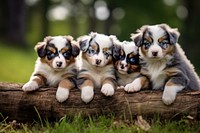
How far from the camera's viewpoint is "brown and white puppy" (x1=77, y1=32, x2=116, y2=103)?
21.1ft

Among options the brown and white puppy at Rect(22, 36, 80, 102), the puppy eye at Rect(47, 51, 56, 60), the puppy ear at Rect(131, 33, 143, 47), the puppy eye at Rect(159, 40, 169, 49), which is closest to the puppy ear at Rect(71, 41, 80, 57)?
the brown and white puppy at Rect(22, 36, 80, 102)

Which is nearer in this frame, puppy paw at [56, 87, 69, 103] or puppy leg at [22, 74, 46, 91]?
puppy paw at [56, 87, 69, 103]

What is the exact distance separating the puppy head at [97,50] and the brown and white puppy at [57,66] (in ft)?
0.51

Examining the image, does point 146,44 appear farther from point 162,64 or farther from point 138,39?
point 162,64

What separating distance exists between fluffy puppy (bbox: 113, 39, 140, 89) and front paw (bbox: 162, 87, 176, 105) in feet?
2.37

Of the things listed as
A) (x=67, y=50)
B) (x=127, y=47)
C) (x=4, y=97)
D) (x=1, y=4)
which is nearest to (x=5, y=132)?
(x=4, y=97)

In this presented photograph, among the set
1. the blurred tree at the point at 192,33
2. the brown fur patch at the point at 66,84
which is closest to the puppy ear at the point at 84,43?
the brown fur patch at the point at 66,84

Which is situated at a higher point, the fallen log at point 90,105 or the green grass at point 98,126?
the fallen log at point 90,105

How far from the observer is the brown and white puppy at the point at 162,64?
6.30 metres

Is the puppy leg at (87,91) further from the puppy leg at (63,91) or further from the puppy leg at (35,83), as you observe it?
the puppy leg at (35,83)

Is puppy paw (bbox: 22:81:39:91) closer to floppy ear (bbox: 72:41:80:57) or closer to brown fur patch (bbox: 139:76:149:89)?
floppy ear (bbox: 72:41:80:57)

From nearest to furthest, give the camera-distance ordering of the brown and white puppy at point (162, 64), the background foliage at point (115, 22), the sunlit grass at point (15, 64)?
the brown and white puppy at point (162, 64)
the sunlit grass at point (15, 64)
the background foliage at point (115, 22)

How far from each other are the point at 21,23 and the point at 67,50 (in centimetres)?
2036

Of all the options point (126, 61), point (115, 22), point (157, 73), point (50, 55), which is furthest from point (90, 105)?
point (115, 22)
